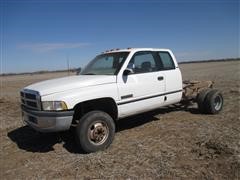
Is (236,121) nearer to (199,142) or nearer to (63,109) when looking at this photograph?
(199,142)

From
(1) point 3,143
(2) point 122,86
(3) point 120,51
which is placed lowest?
(1) point 3,143

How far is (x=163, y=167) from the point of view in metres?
3.99

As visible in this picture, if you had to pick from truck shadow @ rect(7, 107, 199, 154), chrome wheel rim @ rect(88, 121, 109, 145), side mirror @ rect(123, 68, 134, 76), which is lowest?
truck shadow @ rect(7, 107, 199, 154)

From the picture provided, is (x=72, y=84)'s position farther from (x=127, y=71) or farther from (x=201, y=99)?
(x=201, y=99)

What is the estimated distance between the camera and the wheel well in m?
5.00

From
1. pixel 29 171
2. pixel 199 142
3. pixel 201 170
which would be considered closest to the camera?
pixel 201 170

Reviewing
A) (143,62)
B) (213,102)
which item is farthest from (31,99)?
(213,102)

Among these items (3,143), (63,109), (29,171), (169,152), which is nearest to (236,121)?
(169,152)

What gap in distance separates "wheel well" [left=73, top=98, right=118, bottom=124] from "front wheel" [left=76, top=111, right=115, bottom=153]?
25cm

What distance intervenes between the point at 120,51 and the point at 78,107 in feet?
6.31

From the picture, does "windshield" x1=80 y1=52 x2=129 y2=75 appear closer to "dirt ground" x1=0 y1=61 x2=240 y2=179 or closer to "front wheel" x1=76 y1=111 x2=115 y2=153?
"front wheel" x1=76 y1=111 x2=115 y2=153

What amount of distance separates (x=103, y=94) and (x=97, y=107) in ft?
1.50

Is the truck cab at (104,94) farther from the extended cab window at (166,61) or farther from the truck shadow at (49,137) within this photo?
the truck shadow at (49,137)

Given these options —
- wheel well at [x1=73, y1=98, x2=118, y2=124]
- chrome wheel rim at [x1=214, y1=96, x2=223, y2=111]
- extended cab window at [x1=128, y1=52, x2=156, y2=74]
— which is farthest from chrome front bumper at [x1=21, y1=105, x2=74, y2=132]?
chrome wheel rim at [x1=214, y1=96, x2=223, y2=111]
